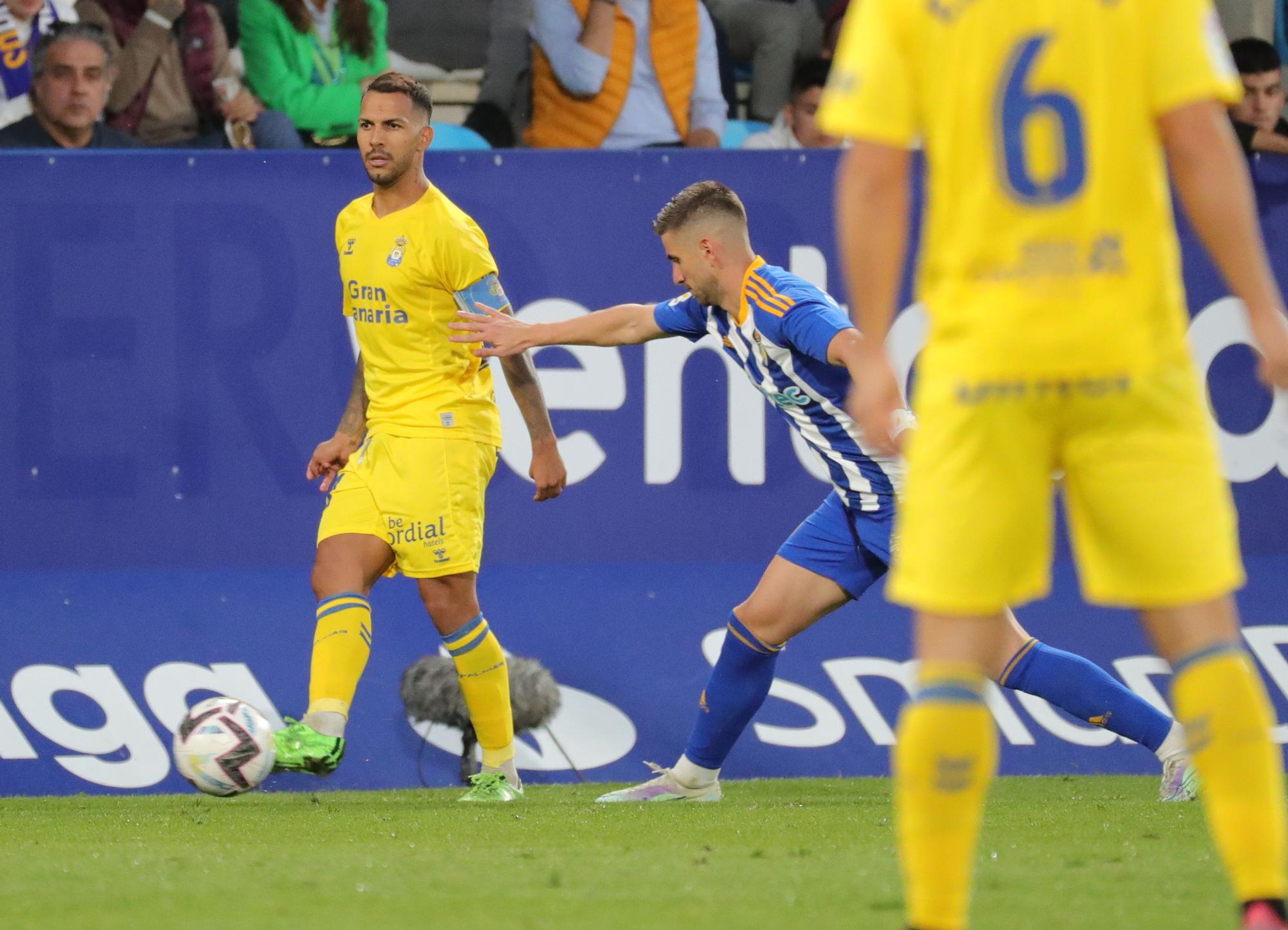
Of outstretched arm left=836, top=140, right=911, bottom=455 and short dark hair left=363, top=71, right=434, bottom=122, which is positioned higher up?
short dark hair left=363, top=71, right=434, bottom=122

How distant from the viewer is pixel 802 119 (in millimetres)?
9125

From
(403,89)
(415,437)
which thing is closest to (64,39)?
(403,89)

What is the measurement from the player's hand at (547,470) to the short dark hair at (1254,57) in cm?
411

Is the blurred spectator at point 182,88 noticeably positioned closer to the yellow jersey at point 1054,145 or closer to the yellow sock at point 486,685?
the yellow sock at point 486,685

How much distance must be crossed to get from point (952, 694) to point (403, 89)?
12.6 feet

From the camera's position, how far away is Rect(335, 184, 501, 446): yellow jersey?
6.20 metres

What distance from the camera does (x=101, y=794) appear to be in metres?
7.09

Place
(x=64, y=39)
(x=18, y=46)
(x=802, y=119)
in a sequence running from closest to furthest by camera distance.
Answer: (x=64, y=39) < (x=18, y=46) < (x=802, y=119)

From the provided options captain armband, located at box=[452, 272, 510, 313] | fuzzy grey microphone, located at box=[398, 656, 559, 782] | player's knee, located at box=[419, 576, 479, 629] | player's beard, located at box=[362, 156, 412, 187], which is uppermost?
player's beard, located at box=[362, 156, 412, 187]

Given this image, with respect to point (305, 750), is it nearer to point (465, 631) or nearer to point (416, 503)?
point (465, 631)

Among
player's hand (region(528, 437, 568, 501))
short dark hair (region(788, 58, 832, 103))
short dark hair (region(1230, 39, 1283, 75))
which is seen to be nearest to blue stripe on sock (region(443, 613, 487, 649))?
player's hand (region(528, 437, 568, 501))

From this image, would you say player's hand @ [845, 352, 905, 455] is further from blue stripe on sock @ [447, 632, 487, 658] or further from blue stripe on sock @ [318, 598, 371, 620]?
blue stripe on sock @ [447, 632, 487, 658]

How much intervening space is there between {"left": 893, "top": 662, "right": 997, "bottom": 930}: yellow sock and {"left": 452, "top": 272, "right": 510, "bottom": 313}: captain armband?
3428 mm

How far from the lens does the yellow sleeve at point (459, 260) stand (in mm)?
6168
